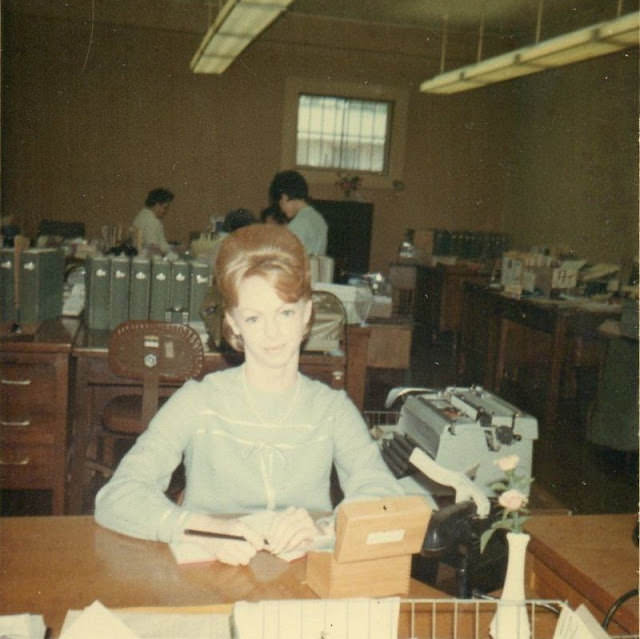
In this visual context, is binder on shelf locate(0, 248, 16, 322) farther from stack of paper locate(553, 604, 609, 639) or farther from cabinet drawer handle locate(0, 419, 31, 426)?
stack of paper locate(553, 604, 609, 639)

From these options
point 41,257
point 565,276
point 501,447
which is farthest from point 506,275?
point 501,447

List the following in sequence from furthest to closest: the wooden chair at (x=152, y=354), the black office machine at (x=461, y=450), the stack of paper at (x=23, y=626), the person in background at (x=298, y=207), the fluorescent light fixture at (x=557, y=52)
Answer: the person in background at (x=298, y=207) → the fluorescent light fixture at (x=557, y=52) → the wooden chair at (x=152, y=354) → the black office machine at (x=461, y=450) → the stack of paper at (x=23, y=626)

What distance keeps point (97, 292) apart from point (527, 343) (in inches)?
144

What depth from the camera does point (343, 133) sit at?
30.8 feet

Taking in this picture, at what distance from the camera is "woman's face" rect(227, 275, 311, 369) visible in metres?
1.48

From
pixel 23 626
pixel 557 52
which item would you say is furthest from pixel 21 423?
pixel 557 52

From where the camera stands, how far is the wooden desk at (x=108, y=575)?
1.07 metres

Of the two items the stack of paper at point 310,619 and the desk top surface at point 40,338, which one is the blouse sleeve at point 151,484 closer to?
the stack of paper at point 310,619

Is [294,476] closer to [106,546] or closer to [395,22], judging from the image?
[106,546]

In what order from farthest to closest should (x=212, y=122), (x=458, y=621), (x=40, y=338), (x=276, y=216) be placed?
(x=212, y=122)
(x=276, y=216)
(x=40, y=338)
(x=458, y=621)

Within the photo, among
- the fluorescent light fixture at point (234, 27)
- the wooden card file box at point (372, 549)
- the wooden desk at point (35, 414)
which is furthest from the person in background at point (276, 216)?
the wooden card file box at point (372, 549)

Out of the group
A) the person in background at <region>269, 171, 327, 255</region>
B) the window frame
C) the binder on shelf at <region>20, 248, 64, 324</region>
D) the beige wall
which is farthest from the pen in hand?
the window frame

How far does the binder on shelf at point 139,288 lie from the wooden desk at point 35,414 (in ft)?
1.78

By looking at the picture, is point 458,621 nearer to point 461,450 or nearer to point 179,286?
point 461,450
